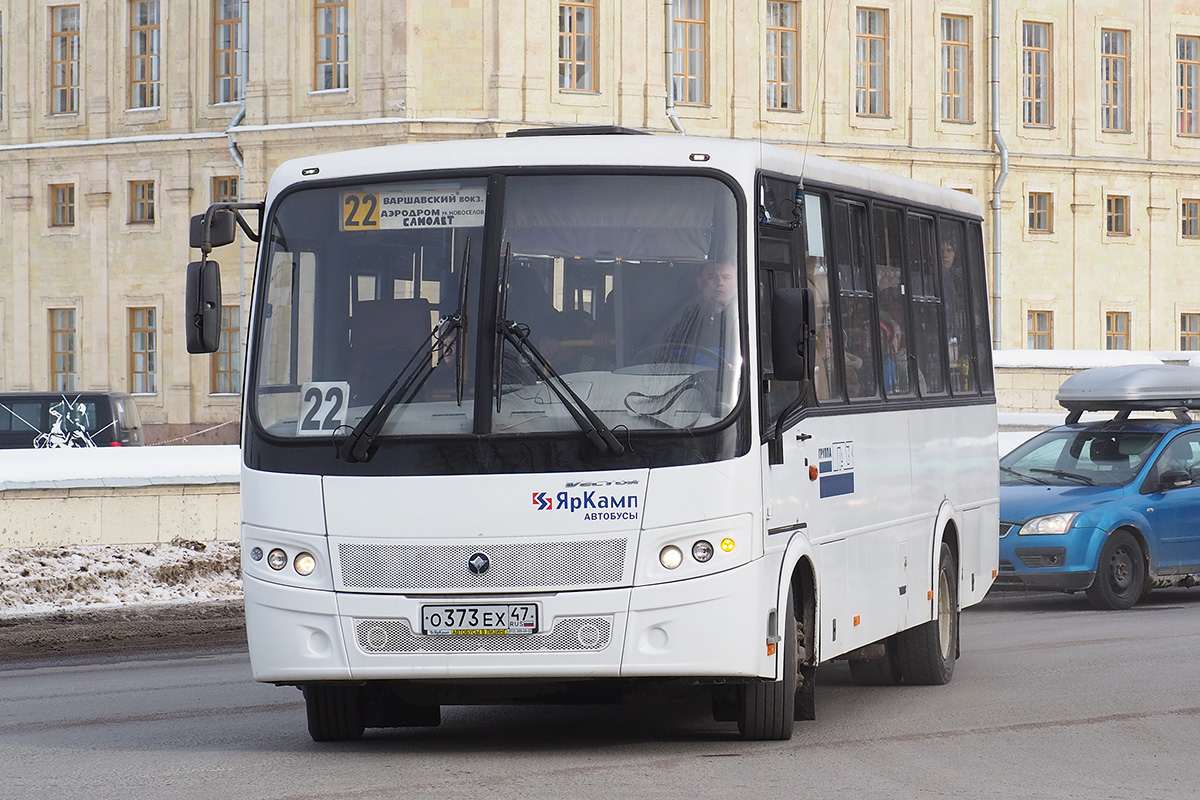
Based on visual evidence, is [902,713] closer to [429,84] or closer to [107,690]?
[107,690]

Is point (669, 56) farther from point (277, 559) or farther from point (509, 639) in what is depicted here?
point (509, 639)

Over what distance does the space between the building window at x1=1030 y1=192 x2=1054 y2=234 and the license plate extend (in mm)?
45383

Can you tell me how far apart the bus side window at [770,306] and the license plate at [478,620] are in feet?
4.36

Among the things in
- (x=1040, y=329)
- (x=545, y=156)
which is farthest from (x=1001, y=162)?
(x=545, y=156)

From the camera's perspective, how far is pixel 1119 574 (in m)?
18.6

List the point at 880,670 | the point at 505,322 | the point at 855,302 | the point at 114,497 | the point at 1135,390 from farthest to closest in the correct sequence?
the point at 1135,390 → the point at 114,497 → the point at 880,670 → the point at 855,302 → the point at 505,322

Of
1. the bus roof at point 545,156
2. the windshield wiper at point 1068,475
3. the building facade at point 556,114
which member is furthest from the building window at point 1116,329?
the bus roof at point 545,156

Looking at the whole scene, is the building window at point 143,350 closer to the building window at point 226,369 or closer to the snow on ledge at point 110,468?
the building window at point 226,369

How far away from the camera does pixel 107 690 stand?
42.1ft

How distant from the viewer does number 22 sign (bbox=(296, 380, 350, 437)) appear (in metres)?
9.61

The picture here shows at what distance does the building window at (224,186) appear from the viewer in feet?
157

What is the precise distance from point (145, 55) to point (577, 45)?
32.8 ft

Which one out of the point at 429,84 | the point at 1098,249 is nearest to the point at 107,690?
the point at 429,84

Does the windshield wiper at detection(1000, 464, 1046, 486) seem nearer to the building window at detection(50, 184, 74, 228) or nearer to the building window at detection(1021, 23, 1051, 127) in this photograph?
the building window at detection(50, 184, 74, 228)
